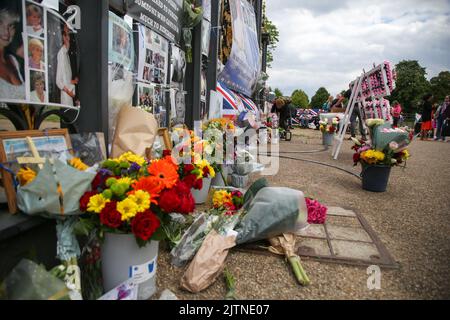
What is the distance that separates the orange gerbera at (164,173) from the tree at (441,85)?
61.6 metres

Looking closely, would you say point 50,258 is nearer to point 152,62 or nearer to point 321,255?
point 321,255

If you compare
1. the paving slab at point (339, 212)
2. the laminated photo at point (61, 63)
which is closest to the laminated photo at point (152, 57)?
the laminated photo at point (61, 63)

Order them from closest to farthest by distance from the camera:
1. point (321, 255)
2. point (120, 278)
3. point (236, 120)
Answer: point (120, 278) < point (321, 255) < point (236, 120)

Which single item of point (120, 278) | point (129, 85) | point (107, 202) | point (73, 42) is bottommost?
point (120, 278)

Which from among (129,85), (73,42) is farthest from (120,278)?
(129,85)

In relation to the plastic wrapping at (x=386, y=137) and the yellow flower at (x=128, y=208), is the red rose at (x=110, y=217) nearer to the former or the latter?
the yellow flower at (x=128, y=208)

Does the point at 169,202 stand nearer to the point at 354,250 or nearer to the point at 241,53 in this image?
the point at 354,250

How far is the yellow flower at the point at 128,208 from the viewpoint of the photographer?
150cm

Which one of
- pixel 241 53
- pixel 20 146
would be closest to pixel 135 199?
pixel 20 146

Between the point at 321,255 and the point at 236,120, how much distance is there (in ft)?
11.5

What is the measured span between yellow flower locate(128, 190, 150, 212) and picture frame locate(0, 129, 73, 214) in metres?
0.68

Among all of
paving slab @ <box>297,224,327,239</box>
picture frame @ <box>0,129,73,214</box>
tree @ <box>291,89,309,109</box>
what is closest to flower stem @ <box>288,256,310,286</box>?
paving slab @ <box>297,224,327,239</box>

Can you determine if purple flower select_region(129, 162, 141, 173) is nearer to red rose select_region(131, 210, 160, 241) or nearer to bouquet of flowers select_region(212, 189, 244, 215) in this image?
red rose select_region(131, 210, 160, 241)

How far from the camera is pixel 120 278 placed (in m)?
1.70
